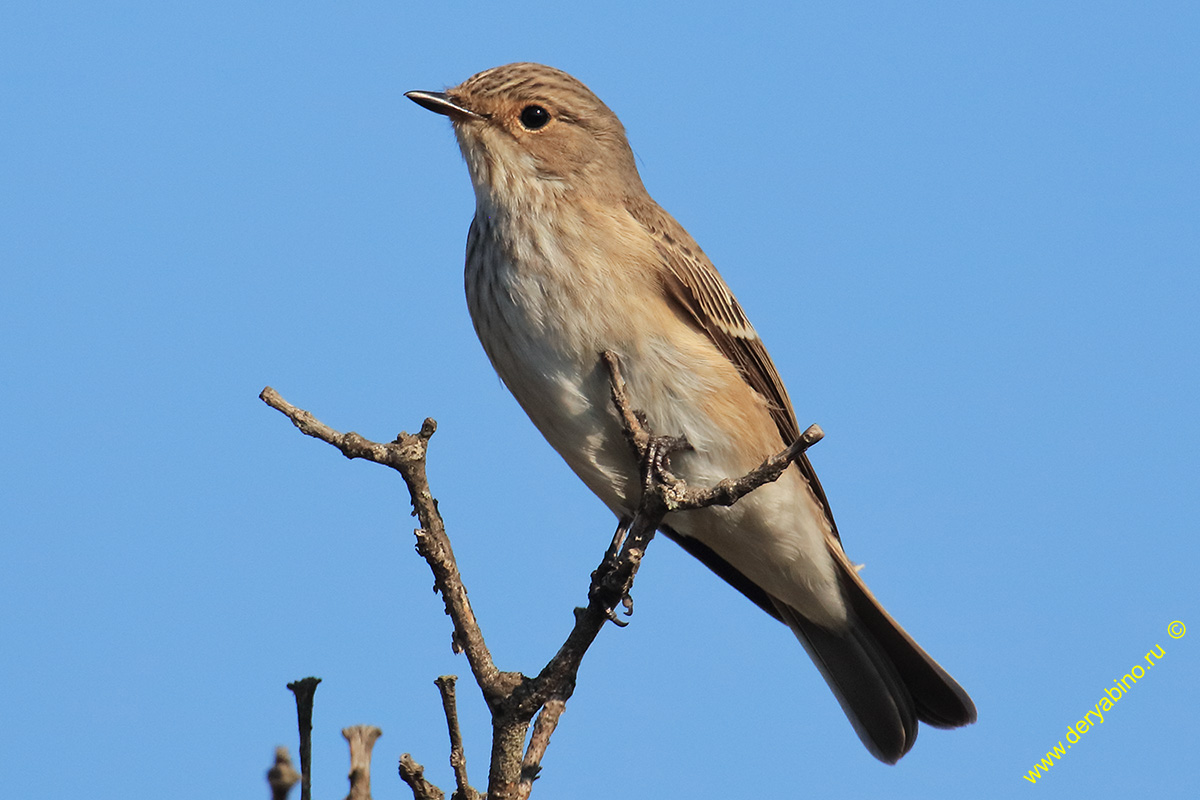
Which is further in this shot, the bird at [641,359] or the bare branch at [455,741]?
the bird at [641,359]

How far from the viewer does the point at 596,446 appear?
6312 mm

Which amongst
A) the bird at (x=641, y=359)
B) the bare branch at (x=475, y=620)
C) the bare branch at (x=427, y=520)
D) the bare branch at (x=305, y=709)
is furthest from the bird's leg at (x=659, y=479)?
the bare branch at (x=305, y=709)

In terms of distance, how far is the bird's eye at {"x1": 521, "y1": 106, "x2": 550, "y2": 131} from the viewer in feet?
23.3

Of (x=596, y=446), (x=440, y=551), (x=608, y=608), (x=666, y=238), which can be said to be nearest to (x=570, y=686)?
(x=608, y=608)

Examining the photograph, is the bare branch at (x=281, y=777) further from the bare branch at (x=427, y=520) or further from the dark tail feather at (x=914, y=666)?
the dark tail feather at (x=914, y=666)

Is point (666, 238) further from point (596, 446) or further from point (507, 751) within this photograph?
point (507, 751)

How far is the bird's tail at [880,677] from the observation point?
7391 mm

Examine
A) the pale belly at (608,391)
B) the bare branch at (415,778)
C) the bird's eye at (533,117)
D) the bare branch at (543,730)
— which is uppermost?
the bird's eye at (533,117)

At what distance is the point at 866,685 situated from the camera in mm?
7570

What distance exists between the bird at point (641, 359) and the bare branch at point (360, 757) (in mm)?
3265

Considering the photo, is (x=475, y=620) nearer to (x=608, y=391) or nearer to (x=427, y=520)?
(x=427, y=520)

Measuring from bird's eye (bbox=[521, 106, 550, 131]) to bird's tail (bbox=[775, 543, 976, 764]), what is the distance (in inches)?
121

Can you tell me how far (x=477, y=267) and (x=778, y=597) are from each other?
2.91 meters

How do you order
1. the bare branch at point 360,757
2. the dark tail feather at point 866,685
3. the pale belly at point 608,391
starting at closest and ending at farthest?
the bare branch at point 360,757
the pale belly at point 608,391
the dark tail feather at point 866,685
